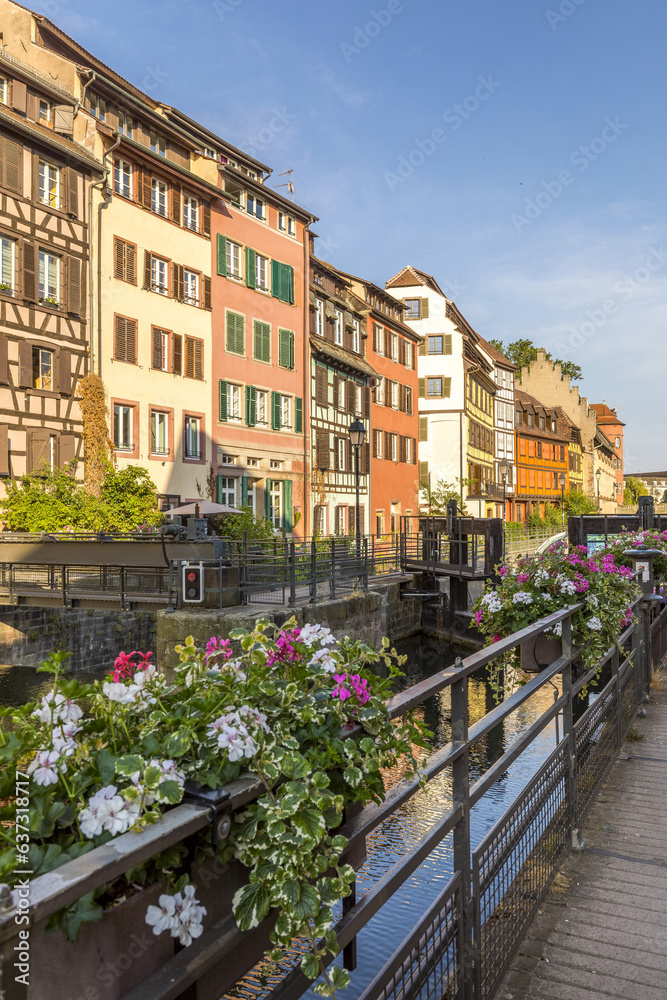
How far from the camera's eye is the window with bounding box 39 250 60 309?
22156mm

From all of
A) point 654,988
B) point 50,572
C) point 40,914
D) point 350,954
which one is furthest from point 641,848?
point 50,572

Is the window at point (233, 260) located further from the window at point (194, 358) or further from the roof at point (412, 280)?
the roof at point (412, 280)

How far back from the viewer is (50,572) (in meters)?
17.5

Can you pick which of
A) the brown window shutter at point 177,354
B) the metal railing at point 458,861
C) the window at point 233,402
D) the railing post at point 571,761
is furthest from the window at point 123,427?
the railing post at point 571,761

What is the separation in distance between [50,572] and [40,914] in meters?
17.4

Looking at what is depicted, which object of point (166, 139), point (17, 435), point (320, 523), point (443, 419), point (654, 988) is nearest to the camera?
point (654, 988)

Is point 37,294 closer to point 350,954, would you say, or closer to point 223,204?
point 223,204

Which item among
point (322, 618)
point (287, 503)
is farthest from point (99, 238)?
point (322, 618)

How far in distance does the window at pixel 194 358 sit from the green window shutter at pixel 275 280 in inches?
206

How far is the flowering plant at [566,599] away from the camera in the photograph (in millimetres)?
4938

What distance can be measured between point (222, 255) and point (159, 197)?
317cm

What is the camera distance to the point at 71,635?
1902 cm

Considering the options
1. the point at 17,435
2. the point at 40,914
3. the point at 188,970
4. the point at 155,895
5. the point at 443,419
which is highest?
the point at 443,419

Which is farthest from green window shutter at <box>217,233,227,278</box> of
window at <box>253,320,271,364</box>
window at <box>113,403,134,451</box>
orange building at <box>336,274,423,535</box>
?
orange building at <box>336,274,423,535</box>
